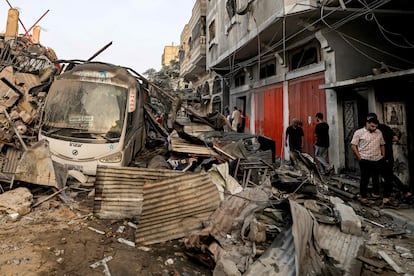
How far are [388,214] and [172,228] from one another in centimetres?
410

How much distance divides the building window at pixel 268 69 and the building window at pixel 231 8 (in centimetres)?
284

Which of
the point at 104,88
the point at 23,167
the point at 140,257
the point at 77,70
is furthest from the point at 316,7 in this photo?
the point at 23,167

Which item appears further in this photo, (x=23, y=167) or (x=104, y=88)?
(x=104, y=88)

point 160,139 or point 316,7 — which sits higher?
point 316,7

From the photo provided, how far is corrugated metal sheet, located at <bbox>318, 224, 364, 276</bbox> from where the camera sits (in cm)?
288

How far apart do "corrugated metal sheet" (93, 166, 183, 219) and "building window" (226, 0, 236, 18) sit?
33.3 ft

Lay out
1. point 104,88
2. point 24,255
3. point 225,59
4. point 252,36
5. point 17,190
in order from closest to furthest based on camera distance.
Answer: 1. point 24,255
2. point 17,190
3. point 104,88
4. point 252,36
5. point 225,59

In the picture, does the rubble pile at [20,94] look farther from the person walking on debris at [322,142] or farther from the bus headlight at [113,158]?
the person walking on debris at [322,142]

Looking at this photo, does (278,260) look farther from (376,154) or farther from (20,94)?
(20,94)

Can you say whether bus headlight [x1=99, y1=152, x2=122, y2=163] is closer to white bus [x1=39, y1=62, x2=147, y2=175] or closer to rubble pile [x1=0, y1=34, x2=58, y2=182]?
white bus [x1=39, y1=62, x2=147, y2=175]

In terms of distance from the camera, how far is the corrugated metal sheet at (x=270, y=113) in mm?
10806

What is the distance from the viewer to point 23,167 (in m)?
4.55

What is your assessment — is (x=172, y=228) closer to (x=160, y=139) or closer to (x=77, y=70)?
(x=77, y=70)

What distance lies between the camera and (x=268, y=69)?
11852 mm
